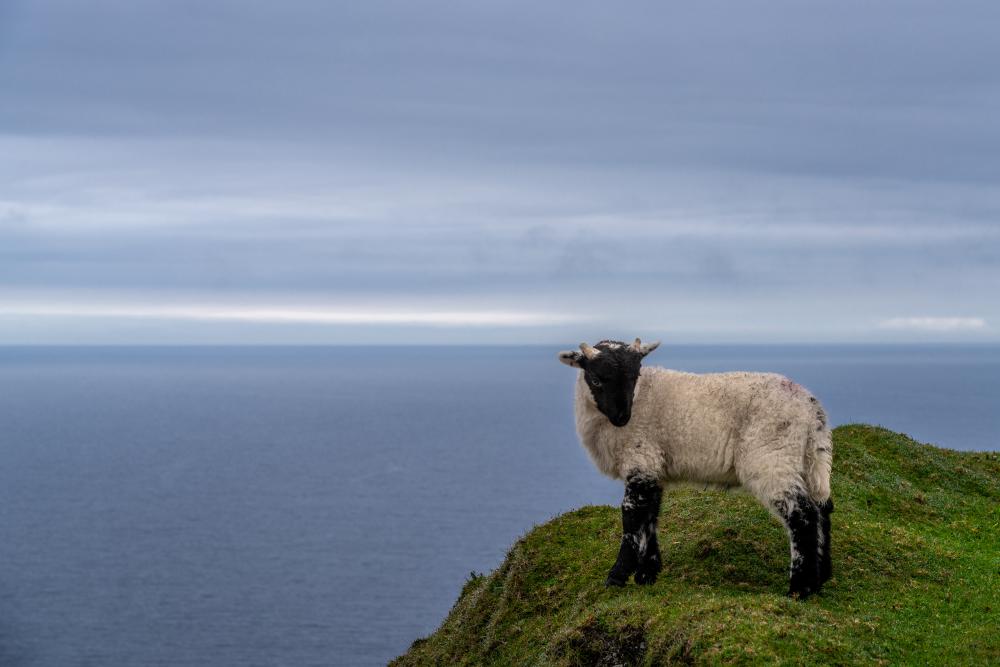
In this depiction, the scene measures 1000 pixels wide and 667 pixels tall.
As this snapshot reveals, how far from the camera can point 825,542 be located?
19625mm

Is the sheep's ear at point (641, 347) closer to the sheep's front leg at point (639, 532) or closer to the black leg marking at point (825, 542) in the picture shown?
the sheep's front leg at point (639, 532)

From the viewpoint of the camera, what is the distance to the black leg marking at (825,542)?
19438mm

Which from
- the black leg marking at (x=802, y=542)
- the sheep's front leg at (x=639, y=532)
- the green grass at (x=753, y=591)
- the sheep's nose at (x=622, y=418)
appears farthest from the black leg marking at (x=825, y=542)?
the sheep's nose at (x=622, y=418)

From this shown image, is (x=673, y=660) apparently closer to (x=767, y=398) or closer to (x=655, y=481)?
(x=655, y=481)

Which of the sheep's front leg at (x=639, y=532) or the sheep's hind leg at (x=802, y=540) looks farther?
the sheep's front leg at (x=639, y=532)

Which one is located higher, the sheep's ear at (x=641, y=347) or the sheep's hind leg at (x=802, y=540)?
the sheep's ear at (x=641, y=347)

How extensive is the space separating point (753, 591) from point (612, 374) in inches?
206

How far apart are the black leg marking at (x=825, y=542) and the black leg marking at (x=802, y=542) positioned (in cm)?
44

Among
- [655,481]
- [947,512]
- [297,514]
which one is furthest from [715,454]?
[297,514]

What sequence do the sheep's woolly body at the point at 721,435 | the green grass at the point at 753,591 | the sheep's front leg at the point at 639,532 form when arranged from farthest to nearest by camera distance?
the sheep's front leg at the point at 639,532 → the sheep's woolly body at the point at 721,435 → the green grass at the point at 753,591

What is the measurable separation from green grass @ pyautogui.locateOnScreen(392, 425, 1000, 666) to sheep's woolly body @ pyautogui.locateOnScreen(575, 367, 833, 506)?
7.67 feet

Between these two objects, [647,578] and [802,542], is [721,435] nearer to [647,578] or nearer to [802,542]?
[802,542]

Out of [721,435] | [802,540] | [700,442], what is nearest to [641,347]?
[700,442]

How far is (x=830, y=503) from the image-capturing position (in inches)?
769
